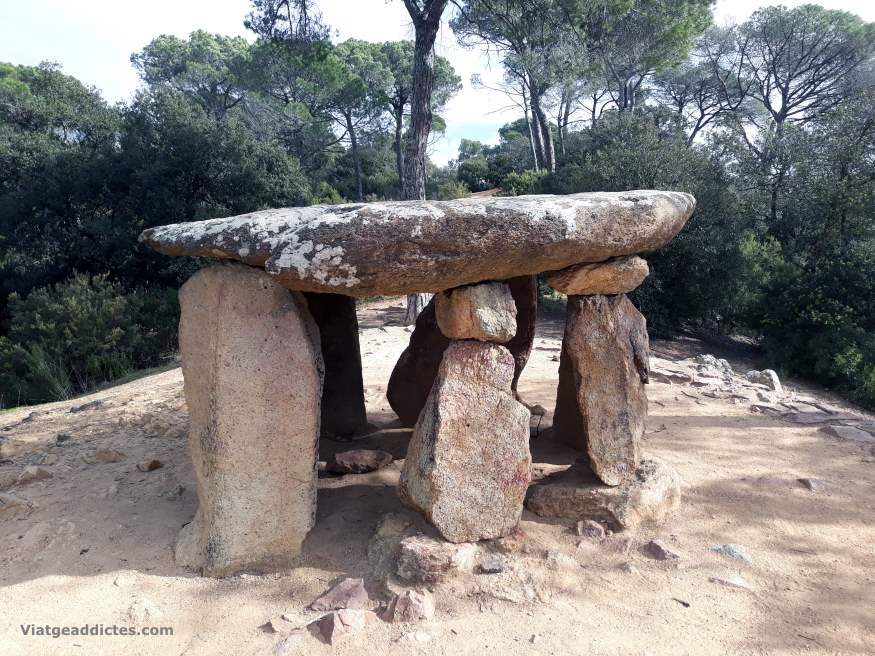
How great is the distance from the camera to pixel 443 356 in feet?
10.1

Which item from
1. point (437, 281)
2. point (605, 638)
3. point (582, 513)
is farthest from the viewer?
point (582, 513)

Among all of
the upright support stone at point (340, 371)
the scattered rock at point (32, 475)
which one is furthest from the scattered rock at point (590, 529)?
the scattered rock at point (32, 475)

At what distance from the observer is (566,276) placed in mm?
3229

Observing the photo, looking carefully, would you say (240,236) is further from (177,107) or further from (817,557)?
(177,107)

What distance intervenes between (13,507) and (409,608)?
2.69 m

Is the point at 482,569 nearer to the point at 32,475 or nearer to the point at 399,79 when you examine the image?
the point at 32,475

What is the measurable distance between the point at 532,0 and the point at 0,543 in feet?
30.7

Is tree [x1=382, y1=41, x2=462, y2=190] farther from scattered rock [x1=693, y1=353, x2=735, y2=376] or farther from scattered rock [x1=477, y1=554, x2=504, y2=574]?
scattered rock [x1=477, y1=554, x2=504, y2=574]

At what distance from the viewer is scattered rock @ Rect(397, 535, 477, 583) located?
9.21ft

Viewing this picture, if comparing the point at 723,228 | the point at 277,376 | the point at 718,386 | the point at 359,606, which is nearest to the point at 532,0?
the point at 723,228

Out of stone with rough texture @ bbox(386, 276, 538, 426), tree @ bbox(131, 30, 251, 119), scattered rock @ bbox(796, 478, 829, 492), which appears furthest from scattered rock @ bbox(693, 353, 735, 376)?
tree @ bbox(131, 30, 251, 119)

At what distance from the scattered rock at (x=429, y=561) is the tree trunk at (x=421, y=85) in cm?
690

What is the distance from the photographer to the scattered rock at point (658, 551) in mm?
3004

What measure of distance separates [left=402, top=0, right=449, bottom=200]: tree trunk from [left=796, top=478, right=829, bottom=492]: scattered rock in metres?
6.61
